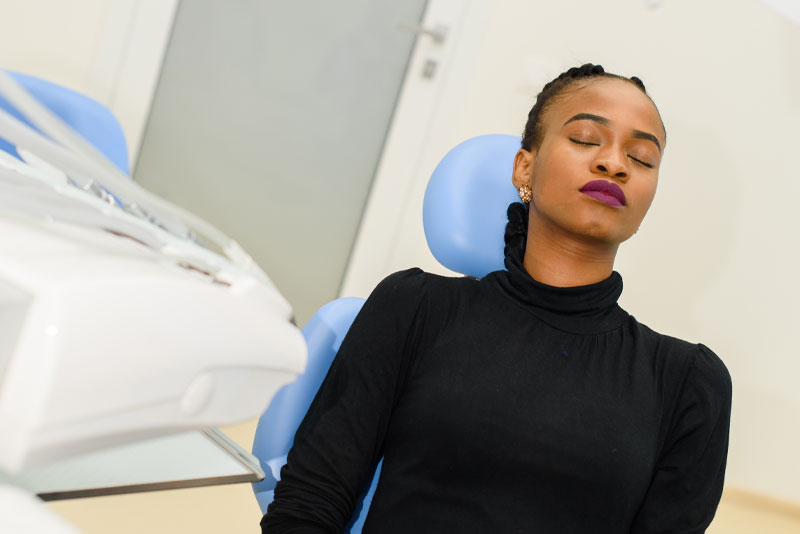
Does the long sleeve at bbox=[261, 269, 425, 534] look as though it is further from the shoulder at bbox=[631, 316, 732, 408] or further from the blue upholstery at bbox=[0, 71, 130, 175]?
the blue upholstery at bbox=[0, 71, 130, 175]

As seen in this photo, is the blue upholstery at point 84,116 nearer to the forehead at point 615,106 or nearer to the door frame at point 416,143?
the forehead at point 615,106

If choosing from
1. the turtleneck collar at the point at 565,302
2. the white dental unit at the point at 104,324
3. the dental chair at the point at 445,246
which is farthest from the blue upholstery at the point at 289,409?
the white dental unit at the point at 104,324

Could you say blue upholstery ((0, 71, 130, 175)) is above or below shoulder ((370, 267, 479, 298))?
above

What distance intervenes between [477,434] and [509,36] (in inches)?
56.9

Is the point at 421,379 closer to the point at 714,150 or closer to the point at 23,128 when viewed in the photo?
the point at 23,128

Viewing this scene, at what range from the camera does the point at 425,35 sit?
207 cm

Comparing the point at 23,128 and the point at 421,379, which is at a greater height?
the point at 23,128

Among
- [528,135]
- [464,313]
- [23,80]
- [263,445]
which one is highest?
[528,135]

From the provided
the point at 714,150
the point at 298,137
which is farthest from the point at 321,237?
the point at 714,150

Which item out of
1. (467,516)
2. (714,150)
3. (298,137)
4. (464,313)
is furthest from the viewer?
(298,137)

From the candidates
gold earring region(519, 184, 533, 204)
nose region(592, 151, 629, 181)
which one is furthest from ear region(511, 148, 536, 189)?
nose region(592, 151, 629, 181)

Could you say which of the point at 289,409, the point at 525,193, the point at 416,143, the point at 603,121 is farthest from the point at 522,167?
the point at 416,143

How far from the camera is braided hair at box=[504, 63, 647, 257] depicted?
1.05 meters

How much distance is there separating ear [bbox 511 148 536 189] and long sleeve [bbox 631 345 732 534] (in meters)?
0.34
